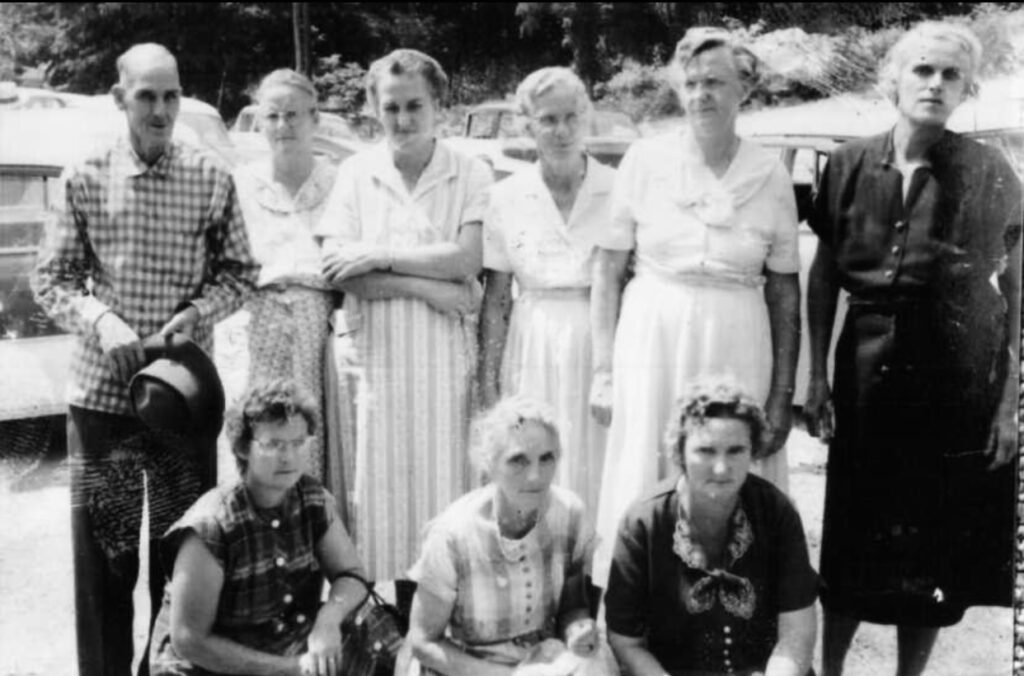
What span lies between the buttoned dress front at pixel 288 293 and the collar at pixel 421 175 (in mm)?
225

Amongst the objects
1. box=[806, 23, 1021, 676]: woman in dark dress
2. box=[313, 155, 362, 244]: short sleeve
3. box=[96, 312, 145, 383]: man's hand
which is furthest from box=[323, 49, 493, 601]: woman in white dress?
box=[806, 23, 1021, 676]: woman in dark dress

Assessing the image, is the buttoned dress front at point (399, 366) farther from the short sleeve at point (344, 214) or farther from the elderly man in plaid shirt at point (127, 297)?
the elderly man in plaid shirt at point (127, 297)

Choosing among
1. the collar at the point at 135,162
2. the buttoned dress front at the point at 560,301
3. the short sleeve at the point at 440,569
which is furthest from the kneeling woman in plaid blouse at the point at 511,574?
the collar at the point at 135,162

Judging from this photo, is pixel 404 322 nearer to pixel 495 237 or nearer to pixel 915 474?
pixel 495 237

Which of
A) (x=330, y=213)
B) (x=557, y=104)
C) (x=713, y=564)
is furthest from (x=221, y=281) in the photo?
(x=713, y=564)

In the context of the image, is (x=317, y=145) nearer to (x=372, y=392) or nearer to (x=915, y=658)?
(x=372, y=392)

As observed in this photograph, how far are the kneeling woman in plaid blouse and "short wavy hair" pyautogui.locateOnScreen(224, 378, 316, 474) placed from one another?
481mm

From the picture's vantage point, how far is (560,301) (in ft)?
11.8

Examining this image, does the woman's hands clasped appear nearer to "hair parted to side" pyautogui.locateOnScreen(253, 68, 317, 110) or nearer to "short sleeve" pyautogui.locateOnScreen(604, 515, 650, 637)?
"short sleeve" pyautogui.locateOnScreen(604, 515, 650, 637)

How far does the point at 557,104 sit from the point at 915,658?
191 centimetres

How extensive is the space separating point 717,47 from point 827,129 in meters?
0.96

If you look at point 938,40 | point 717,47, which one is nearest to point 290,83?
point 717,47

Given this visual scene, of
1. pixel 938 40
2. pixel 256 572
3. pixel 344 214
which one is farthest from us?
pixel 344 214

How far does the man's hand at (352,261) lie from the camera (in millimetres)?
3592
